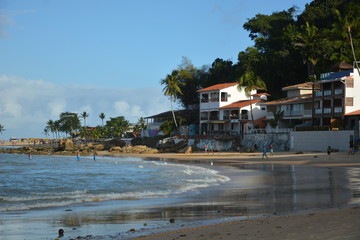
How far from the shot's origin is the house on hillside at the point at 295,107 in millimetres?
60438

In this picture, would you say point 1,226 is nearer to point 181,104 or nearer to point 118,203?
point 118,203

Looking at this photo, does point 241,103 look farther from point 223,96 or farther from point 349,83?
point 349,83

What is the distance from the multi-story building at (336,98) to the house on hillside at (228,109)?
48.3 ft

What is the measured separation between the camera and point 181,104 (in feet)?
313

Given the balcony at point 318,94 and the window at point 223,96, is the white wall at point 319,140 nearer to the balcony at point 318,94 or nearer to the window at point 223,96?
the balcony at point 318,94

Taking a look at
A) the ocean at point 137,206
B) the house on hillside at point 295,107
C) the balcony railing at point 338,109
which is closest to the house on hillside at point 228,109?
the house on hillside at point 295,107

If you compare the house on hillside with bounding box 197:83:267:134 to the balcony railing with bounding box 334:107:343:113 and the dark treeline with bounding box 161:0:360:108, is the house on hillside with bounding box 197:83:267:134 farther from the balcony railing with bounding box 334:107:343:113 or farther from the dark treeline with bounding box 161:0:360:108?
the balcony railing with bounding box 334:107:343:113

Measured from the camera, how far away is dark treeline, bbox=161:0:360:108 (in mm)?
68125

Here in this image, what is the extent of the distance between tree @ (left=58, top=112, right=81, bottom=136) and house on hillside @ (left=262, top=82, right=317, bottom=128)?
386 feet

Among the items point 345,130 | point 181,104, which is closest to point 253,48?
point 181,104

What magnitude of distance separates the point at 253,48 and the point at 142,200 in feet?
236

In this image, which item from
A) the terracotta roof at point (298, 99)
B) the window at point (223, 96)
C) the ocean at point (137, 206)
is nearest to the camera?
the ocean at point (137, 206)

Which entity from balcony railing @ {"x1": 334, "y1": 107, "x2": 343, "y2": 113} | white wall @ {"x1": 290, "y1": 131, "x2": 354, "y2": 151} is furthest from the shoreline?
balcony railing @ {"x1": 334, "y1": 107, "x2": 343, "y2": 113}

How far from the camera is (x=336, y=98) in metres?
53.5
